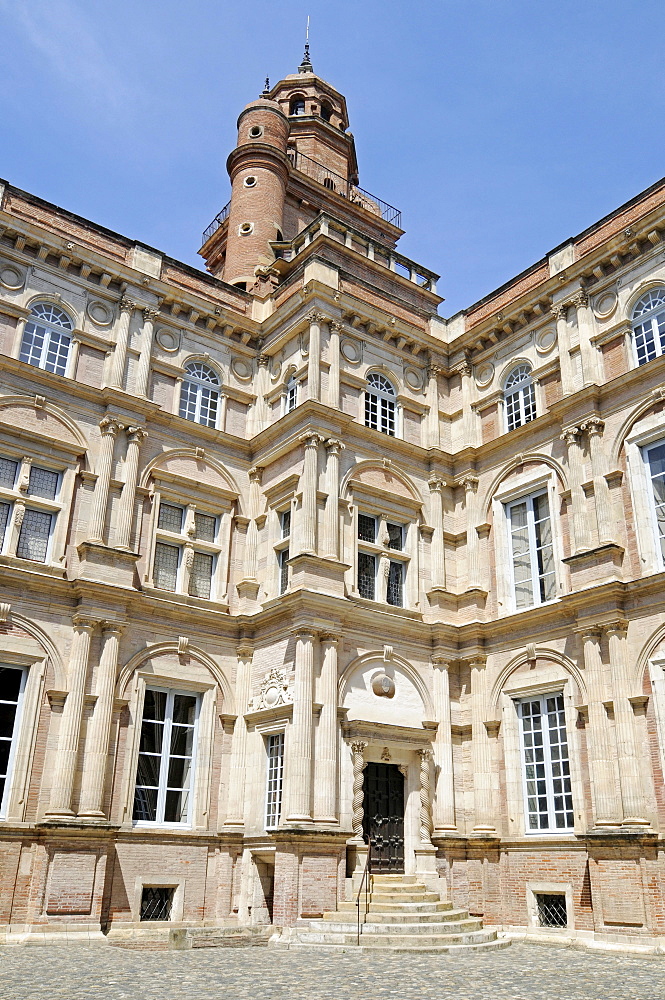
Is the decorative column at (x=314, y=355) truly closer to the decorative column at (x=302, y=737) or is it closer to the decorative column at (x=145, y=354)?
the decorative column at (x=145, y=354)

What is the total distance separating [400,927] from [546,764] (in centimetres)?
537

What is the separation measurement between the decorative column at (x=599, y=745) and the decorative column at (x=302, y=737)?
6141 mm

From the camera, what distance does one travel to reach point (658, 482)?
19609 mm

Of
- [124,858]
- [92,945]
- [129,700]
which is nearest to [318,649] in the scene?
[129,700]

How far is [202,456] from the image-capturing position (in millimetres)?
23250

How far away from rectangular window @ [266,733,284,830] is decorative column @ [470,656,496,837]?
16.0ft

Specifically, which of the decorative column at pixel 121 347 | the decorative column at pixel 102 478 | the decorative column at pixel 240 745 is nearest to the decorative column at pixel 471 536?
the decorative column at pixel 240 745

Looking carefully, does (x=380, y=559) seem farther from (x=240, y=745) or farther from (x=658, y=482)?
(x=658, y=482)

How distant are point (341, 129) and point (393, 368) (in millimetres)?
20371

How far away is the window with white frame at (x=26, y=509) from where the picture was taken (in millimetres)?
19531

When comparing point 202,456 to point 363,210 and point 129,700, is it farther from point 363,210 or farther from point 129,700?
point 363,210

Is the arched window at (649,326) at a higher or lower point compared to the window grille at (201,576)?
higher

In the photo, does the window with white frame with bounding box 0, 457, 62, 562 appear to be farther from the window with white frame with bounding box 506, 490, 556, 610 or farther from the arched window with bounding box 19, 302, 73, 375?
the window with white frame with bounding box 506, 490, 556, 610

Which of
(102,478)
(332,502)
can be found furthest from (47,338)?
(332,502)
